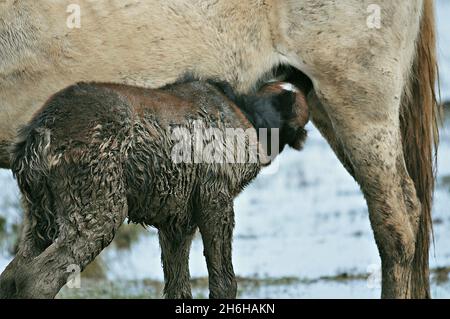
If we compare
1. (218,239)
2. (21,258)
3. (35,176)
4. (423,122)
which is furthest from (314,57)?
(21,258)

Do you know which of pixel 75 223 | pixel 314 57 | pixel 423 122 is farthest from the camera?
pixel 423 122

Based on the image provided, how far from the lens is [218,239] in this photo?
20.9 feet

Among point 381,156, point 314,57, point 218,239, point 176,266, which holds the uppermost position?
point 314,57

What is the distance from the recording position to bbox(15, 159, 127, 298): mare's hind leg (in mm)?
5809

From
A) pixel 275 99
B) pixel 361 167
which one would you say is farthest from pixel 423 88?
pixel 275 99

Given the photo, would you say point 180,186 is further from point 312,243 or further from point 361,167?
point 312,243

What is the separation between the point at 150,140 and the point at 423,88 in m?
2.38

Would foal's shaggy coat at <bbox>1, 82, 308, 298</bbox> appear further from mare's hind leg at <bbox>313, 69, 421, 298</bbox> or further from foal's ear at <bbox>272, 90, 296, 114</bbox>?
mare's hind leg at <bbox>313, 69, 421, 298</bbox>

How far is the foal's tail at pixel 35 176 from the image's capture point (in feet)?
19.4

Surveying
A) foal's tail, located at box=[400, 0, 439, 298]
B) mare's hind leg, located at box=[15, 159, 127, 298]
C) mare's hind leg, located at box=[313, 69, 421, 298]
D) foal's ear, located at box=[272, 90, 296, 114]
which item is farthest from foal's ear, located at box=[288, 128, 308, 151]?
mare's hind leg, located at box=[15, 159, 127, 298]

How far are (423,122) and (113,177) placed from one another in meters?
2.63

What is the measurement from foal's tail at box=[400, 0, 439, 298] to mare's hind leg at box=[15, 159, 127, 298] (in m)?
2.53

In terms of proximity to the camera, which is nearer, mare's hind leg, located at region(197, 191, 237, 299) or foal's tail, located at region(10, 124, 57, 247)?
foal's tail, located at region(10, 124, 57, 247)

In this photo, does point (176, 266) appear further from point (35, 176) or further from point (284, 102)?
point (35, 176)
